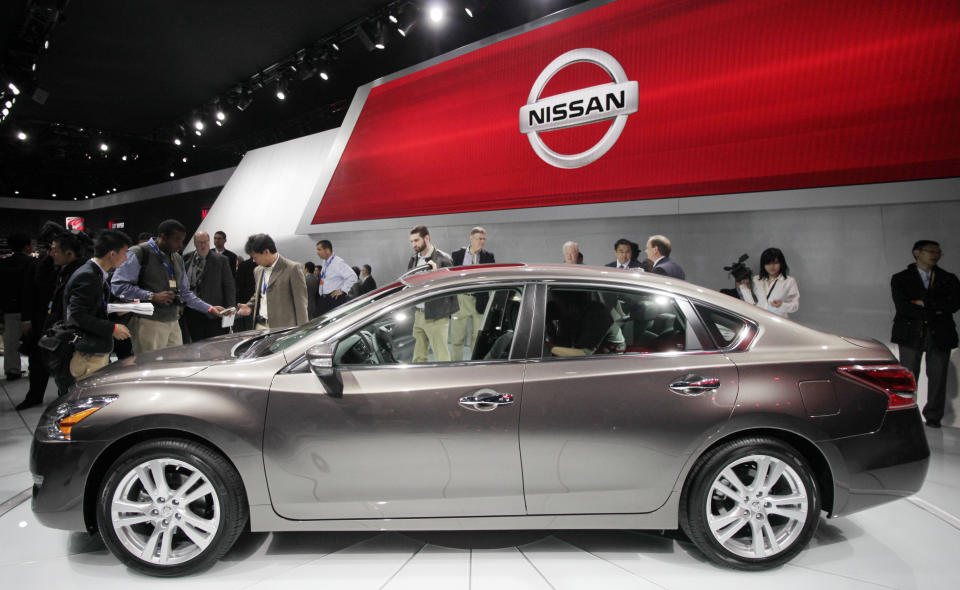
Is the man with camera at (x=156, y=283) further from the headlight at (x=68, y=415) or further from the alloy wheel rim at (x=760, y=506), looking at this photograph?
the alloy wheel rim at (x=760, y=506)

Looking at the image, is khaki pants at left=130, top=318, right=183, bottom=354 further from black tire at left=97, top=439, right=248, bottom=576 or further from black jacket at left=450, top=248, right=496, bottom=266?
black jacket at left=450, top=248, right=496, bottom=266

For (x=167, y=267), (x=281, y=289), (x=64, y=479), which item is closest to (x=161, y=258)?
(x=167, y=267)

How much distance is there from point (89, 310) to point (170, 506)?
7.17 ft

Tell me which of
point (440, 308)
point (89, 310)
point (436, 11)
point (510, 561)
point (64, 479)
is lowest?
point (510, 561)

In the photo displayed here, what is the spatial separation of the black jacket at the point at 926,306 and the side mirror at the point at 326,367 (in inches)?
170

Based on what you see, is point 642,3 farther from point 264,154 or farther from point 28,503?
point 264,154

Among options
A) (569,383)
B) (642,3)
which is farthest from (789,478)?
(642,3)

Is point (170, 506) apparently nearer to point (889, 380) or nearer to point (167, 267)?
point (167, 267)

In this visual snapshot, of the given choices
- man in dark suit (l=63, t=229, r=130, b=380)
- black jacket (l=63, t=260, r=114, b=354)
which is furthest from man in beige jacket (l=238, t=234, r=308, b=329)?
black jacket (l=63, t=260, r=114, b=354)

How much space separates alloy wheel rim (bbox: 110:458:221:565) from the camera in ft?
7.11

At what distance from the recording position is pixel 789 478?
7.30ft

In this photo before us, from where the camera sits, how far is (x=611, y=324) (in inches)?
91.1

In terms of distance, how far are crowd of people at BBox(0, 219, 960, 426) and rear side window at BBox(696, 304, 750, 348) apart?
103 cm

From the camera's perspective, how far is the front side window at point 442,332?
2277 mm
